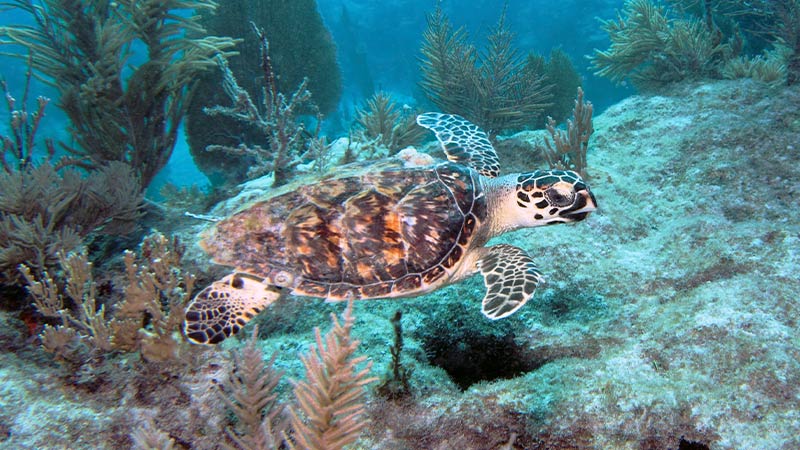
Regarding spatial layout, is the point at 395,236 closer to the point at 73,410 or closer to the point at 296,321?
the point at 296,321

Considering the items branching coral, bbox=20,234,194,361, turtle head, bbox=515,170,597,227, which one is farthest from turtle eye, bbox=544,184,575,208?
branching coral, bbox=20,234,194,361

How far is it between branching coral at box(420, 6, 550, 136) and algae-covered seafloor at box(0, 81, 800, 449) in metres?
2.52

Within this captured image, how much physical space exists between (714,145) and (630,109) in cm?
177

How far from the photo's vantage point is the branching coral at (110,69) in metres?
4.31

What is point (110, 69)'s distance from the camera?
172 inches

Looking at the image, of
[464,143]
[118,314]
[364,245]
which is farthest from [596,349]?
[118,314]

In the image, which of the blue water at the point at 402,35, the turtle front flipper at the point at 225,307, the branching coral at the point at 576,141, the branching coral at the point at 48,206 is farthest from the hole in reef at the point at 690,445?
the blue water at the point at 402,35

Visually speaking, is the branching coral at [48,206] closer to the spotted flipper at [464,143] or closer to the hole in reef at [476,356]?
the hole in reef at [476,356]

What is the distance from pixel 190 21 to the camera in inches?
199

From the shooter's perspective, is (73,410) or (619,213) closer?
(73,410)

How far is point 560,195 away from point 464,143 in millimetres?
1478

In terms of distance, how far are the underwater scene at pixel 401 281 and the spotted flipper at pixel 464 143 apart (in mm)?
36

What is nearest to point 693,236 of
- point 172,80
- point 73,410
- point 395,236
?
point 395,236

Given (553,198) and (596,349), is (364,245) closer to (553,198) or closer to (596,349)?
(553,198)
